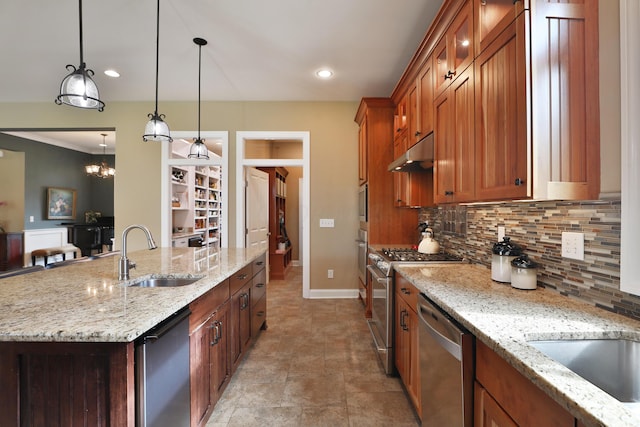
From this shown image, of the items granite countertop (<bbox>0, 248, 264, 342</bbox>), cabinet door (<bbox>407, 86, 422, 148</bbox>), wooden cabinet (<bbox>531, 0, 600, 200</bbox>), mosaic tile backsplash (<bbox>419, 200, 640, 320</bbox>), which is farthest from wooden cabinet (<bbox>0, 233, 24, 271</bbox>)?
wooden cabinet (<bbox>531, 0, 600, 200</bbox>)

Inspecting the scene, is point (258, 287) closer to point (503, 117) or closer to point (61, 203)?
point (503, 117)

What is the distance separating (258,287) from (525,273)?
218 centimetres

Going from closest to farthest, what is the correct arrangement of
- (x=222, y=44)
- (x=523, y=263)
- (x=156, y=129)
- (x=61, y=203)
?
(x=523, y=263) < (x=156, y=129) < (x=222, y=44) < (x=61, y=203)

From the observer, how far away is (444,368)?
4.04 ft

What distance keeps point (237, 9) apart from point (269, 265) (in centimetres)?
406

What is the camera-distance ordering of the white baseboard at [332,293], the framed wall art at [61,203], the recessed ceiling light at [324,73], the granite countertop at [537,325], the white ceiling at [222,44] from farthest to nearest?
the framed wall art at [61,203] < the white baseboard at [332,293] < the recessed ceiling light at [324,73] < the white ceiling at [222,44] < the granite countertop at [537,325]

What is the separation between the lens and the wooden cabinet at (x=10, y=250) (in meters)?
4.94

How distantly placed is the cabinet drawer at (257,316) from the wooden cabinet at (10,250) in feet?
17.5

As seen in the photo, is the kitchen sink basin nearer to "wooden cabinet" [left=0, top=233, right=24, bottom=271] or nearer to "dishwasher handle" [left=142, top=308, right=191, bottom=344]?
"dishwasher handle" [left=142, top=308, right=191, bottom=344]

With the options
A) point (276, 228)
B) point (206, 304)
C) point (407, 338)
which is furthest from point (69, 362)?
point (276, 228)

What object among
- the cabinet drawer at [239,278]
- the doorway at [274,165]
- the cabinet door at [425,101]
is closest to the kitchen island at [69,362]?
the cabinet drawer at [239,278]

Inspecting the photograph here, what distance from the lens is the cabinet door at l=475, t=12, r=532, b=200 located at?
1.20 m

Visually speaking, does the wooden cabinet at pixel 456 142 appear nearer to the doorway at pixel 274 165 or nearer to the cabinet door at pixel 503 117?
the cabinet door at pixel 503 117

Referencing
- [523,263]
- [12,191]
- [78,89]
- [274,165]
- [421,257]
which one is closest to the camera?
[523,263]
